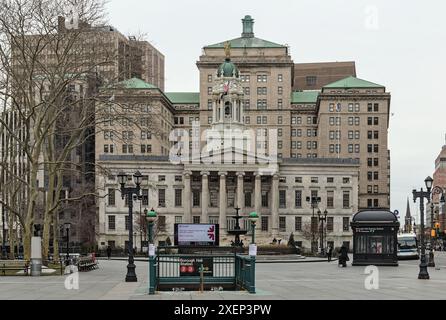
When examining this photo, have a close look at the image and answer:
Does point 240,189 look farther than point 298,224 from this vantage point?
No

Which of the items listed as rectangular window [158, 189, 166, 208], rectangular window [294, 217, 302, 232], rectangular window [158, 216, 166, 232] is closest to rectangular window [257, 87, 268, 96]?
rectangular window [294, 217, 302, 232]

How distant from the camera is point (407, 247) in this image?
89.8 meters

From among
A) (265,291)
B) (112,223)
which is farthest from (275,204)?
(265,291)

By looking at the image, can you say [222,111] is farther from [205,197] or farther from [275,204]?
[275,204]

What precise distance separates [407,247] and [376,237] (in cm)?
3423

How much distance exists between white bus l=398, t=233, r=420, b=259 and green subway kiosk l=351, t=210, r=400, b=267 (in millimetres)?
30031

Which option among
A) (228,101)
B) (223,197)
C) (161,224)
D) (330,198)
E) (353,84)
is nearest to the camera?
(161,224)

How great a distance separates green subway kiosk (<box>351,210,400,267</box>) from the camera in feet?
187

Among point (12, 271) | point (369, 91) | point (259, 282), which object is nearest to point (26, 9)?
point (12, 271)

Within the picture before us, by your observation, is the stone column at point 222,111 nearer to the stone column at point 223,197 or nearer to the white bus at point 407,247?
the stone column at point 223,197

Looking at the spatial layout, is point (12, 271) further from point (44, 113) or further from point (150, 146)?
point (150, 146)

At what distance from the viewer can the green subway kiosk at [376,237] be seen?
187 ft

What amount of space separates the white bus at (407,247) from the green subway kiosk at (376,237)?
30031mm

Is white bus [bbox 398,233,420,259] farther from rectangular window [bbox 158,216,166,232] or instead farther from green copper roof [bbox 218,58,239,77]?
green copper roof [bbox 218,58,239,77]
